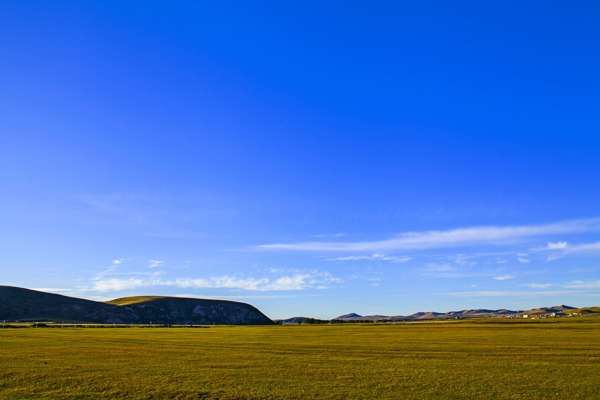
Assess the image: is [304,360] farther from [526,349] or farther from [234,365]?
[526,349]

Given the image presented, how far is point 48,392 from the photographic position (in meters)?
23.7

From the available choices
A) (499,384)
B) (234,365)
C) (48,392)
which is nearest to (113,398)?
(48,392)

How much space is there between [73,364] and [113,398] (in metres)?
15.0

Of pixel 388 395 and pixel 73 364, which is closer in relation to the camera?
pixel 388 395

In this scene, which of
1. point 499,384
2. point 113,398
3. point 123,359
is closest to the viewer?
point 113,398

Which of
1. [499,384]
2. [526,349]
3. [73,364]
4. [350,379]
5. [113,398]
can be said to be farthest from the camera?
[526,349]

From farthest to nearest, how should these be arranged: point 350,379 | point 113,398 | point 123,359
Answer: point 123,359
point 350,379
point 113,398

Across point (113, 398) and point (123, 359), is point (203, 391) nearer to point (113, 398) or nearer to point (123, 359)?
point (113, 398)

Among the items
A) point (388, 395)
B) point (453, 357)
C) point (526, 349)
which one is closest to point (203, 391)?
point (388, 395)

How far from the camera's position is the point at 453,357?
41.0m

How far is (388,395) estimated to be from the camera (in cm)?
2312

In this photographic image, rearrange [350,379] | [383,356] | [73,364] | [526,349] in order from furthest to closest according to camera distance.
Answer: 1. [526,349]
2. [383,356]
3. [73,364]
4. [350,379]

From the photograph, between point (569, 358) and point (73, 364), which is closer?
point (73, 364)

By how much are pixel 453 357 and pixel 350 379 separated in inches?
675
